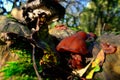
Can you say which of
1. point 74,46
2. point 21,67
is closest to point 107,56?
point 74,46

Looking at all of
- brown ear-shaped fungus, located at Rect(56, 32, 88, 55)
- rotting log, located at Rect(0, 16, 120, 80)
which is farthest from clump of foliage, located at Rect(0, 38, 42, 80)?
brown ear-shaped fungus, located at Rect(56, 32, 88, 55)

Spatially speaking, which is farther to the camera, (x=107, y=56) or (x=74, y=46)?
(x=107, y=56)

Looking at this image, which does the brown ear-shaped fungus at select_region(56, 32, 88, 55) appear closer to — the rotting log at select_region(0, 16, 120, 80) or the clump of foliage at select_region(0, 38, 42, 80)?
the rotting log at select_region(0, 16, 120, 80)

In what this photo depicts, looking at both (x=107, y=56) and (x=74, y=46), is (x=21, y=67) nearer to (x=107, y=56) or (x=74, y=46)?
(x=74, y=46)

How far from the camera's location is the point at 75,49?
204cm

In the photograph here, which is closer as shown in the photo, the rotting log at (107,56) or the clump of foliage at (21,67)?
the clump of foliage at (21,67)

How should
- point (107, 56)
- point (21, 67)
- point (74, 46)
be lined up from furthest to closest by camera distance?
point (107, 56) < point (74, 46) < point (21, 67)

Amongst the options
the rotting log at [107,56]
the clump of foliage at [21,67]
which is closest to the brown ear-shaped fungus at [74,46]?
the rotting log at [107,56]

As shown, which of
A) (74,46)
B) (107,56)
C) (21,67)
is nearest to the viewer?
(21,67)

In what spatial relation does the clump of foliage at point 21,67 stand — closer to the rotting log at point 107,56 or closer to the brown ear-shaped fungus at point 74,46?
the rotting log at point 107,56

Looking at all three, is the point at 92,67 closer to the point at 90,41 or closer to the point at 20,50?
the point at 20,50

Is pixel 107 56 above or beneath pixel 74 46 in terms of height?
beneath

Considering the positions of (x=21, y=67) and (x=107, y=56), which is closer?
(x=21, y=67)

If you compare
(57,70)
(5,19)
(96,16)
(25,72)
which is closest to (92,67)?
(57,70)
